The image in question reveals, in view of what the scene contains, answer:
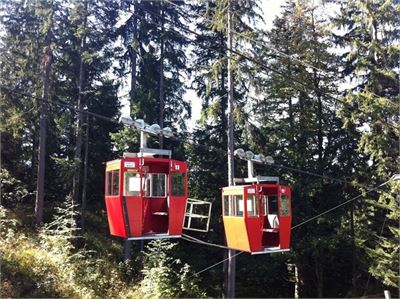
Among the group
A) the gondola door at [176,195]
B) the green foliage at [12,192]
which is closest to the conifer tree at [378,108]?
the gondola door at [176,195]

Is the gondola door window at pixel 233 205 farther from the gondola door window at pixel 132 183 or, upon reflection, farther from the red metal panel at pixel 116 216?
the red metal panel at pixel 116 216

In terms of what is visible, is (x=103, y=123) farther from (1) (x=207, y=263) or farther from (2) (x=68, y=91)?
(1) (x=207, y=263)

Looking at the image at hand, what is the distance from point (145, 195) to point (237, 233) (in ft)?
9.54

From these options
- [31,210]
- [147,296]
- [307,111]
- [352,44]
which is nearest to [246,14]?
[352,44]

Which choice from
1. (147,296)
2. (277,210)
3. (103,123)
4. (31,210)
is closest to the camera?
(277,210)

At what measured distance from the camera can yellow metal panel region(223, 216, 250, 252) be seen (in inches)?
381

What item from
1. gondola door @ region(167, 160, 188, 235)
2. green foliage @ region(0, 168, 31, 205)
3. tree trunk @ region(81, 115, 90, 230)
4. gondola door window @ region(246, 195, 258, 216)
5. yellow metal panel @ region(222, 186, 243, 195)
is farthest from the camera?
tree trunk @ region(81, 115, 90, 230)

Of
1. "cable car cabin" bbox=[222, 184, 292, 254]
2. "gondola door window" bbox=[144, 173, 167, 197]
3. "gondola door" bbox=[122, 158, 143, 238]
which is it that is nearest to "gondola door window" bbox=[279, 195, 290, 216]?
"cable car cabin" bbox=[222, 184, 292, 254]

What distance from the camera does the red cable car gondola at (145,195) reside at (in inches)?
313

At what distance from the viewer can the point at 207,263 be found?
2075 centimetres

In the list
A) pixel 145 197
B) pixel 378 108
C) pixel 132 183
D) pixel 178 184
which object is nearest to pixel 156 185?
pixel 178 184

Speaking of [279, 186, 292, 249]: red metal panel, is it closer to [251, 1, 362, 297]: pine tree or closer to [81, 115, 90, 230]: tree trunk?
[251, 1, 362, 297]: pine tree

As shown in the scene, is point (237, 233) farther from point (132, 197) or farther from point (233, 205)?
point (132, 197)

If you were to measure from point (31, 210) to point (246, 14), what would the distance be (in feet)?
50.4
